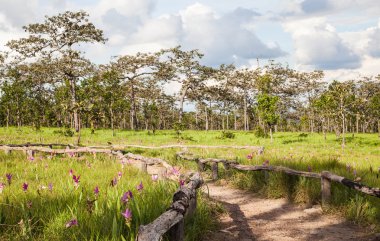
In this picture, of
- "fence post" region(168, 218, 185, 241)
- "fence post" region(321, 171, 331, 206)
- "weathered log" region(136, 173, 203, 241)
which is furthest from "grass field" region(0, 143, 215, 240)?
"fence post" region(321, 171, 331, 206)

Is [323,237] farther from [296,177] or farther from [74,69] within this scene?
[74,69]

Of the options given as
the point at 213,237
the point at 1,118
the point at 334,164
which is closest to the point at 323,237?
the point at 213,237

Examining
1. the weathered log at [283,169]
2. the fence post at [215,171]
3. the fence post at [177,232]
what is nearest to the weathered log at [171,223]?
the fence post at [177,232]

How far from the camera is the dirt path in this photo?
18.5ft

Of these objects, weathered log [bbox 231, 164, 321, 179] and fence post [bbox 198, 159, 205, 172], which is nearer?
weathered log [bbox 231, 164, 321, 179]

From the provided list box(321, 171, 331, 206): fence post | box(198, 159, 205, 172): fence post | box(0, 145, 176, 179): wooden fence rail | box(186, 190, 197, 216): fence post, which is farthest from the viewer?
box(198, 159, 205, 172): fence post

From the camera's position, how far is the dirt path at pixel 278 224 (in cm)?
562

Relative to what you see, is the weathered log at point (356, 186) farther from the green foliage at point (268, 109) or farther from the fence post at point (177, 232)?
the green foliage at point (268, 109)

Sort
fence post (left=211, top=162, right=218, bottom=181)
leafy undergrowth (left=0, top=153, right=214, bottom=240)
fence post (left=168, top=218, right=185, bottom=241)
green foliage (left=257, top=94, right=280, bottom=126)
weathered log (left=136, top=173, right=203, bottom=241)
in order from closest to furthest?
weathered log (left=136, top=173, right=203, bottom=241) → leafy undergrowth (left=0, top=153, right=214, bottom=240) → fence post (left=168, top=218, right=185, bottom=241) → fence post (left=211, top=162, right=218, bottom=181) → green foliage (left=257, top=94, right=280, bottom=126)

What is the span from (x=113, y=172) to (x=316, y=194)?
4478mm

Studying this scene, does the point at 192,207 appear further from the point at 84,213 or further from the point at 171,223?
the point at 171,223

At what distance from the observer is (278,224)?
6363 millimetres

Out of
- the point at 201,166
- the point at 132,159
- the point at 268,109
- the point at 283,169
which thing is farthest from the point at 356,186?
the point at 268,109

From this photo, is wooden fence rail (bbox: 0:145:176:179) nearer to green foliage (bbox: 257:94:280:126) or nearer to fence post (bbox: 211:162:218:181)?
fence post (bbox: 211:162:218:181)
